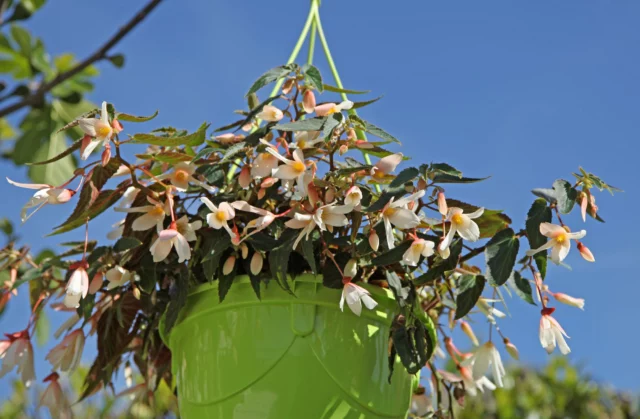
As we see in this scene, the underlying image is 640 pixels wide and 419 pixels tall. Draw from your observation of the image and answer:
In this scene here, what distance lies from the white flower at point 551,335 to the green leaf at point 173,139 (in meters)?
0.48

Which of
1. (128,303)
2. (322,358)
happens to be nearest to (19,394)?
(128,303)

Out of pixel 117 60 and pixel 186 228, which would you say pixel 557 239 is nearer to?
pixel 186 228

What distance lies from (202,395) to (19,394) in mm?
2501

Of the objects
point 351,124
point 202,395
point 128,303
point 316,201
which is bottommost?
point 202,395

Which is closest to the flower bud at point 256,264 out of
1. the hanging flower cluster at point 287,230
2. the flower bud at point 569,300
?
the hanging flower cluster at point 287,230

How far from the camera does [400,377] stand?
0.98m

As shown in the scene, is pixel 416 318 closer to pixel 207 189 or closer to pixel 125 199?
pixel 207 189

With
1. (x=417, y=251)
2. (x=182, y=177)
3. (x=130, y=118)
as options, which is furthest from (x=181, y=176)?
(x=417, y=251)

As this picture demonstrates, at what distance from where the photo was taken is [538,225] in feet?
2.80

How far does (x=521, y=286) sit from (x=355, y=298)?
21 cm

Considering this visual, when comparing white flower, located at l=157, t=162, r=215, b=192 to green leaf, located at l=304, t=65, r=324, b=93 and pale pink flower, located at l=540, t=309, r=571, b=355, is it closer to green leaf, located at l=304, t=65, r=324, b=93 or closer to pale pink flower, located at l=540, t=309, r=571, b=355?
green leaf, located at l=304, t=65, r=324, b=93

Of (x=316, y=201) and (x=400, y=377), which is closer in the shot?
(x=316, y=201)

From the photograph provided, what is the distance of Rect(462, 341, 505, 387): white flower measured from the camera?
993 mm

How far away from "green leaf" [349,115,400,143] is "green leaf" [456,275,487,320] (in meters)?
0.20
